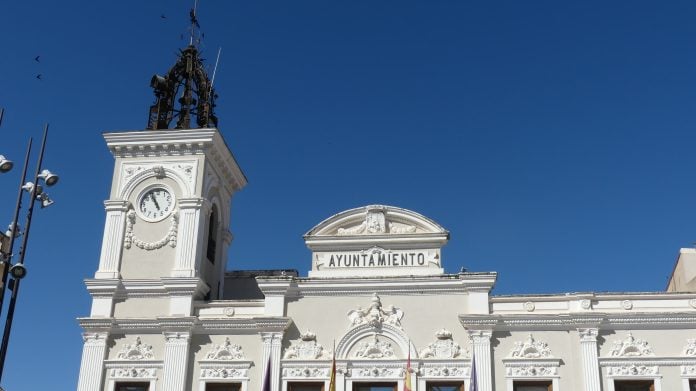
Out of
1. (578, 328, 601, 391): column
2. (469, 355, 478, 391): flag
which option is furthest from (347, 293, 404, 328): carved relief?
(578, 328, 601, 391): column

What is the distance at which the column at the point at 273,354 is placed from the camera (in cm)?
2755

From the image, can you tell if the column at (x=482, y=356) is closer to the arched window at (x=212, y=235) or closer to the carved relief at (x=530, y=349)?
the carved relief at (x=530, y=349)

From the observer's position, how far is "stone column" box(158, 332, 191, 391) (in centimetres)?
2770

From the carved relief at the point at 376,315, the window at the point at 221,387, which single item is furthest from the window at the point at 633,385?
the window at the point at 221,387

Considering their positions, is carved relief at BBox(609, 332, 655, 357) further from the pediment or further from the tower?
the tower

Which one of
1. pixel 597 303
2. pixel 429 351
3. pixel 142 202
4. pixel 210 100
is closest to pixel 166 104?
pixel 210 100

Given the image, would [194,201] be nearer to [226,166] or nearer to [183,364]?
[226,166]

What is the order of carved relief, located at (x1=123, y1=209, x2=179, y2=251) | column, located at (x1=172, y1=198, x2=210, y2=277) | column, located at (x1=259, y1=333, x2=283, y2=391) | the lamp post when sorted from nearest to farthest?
the lamp post
column, located at (x1=259, y1=333, x2=283, y2=391)
column, located at (x1=172, y1=198, x2=210, y2=277)
carved relief, located at (x1=123, y1=209, x2=179, y2=251)

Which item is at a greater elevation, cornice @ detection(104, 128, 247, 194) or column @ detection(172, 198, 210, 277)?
cornice @ detection(104, 128, 247, 194)

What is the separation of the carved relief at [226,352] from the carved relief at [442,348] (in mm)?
6108

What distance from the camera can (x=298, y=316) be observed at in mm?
28609

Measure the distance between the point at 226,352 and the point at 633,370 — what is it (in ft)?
43.2

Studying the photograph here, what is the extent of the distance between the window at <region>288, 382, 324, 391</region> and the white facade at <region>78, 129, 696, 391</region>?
0.18m

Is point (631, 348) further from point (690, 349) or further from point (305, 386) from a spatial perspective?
point (305, 386)
